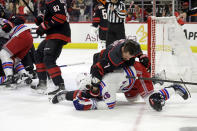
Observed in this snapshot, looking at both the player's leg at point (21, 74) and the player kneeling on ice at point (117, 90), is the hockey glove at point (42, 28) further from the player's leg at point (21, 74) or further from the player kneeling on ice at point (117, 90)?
the player kneeling on ice at point (117, 90)

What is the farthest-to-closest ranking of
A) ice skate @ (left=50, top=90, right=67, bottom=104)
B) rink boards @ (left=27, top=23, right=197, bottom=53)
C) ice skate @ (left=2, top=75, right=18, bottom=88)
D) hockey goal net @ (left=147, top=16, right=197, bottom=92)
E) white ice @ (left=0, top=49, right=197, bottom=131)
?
1. rink boards @ (left=27, top=23, right=197, bottom=53)
2. ice skate @ (left=2, top=75, right=18, bottom=88)
3. hockey goal net @ (left=147, top=16, right=197, bottom=92)
4. ice skate @ (left=50, top=90, right=67, bottom=104)
5. white ice @ (left=0, top=49, right=197, bottom=131)

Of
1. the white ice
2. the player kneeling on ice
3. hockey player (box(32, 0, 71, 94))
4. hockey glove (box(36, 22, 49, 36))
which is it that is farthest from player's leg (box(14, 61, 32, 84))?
the player kneeling on ice

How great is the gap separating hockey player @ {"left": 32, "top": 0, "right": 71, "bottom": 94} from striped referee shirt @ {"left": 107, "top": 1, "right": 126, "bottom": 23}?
4.53ft

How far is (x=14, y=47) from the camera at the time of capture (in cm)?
423

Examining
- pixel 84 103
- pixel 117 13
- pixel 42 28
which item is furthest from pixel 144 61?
pixel 117 13

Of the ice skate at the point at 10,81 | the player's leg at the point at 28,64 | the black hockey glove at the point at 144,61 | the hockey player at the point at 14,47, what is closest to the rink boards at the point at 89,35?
the player's leg at the point at 28,64

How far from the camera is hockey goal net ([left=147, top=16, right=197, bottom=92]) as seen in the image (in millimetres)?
3612

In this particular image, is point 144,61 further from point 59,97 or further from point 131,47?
point 59,97

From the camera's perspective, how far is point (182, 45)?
12.0 ft

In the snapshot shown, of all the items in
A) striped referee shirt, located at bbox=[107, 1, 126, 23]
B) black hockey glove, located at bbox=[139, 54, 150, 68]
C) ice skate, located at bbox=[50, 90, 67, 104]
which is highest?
striped referee shirt, located at bbox=[107, 1, 126, 23]

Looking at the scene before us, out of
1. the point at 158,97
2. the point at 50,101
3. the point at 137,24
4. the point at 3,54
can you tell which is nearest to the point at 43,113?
the point at 50,101

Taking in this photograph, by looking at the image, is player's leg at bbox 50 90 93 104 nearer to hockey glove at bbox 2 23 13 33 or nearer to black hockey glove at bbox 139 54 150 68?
black hockey glove at bbox 139 54 150 68

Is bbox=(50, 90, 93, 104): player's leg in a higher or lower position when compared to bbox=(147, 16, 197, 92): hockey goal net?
lower

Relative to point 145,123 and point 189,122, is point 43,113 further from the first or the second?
point 189,122
